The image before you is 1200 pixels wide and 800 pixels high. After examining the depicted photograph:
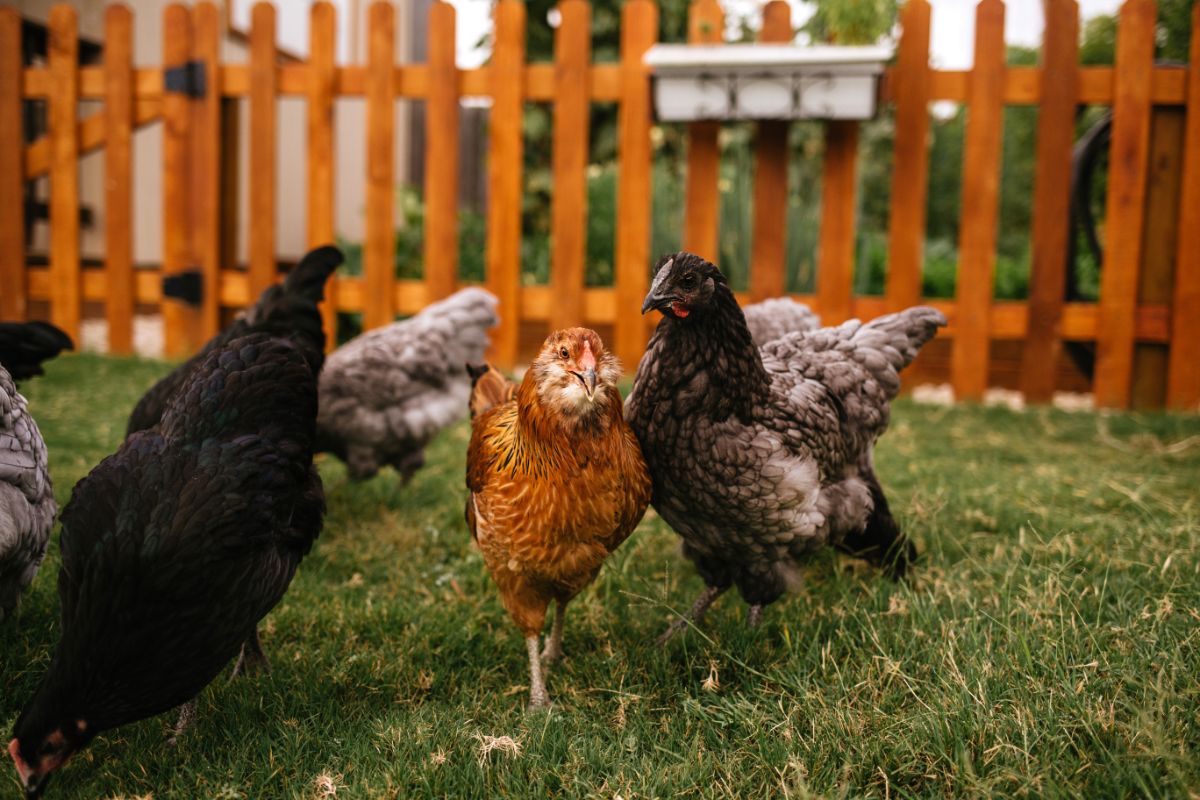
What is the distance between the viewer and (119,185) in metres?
6.48

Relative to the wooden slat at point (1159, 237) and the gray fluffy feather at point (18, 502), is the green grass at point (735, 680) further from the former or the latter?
the wooden slat at point (1159, 237)

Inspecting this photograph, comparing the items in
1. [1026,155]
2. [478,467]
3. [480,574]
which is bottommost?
[480,574]

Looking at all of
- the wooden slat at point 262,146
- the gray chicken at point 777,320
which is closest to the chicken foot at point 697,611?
the gray chicken at point 777,320

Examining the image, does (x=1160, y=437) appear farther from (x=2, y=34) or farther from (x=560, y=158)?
(x=2, y=34)

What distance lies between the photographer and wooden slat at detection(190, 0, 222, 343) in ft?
20.6

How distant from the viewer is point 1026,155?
11633mm

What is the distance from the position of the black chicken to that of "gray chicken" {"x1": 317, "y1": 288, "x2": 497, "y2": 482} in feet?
5.21

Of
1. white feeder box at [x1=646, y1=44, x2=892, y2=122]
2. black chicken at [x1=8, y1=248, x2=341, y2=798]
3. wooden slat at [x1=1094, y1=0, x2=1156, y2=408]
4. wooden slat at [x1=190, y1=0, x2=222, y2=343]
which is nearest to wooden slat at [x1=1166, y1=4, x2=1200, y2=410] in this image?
wooden slat at [x1=1094, y1=0, x2=1156, y2=408]

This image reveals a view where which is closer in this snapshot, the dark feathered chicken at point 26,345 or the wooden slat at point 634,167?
the dark feathered chicken at point 26,345

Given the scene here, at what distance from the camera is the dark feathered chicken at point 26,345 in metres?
2.86

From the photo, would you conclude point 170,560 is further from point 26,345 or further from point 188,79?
point 188,79

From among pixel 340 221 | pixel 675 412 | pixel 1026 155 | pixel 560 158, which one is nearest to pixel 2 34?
pixel 560 158

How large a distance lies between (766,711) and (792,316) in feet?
5.64

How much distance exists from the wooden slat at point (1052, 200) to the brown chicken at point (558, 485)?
13.3ft
